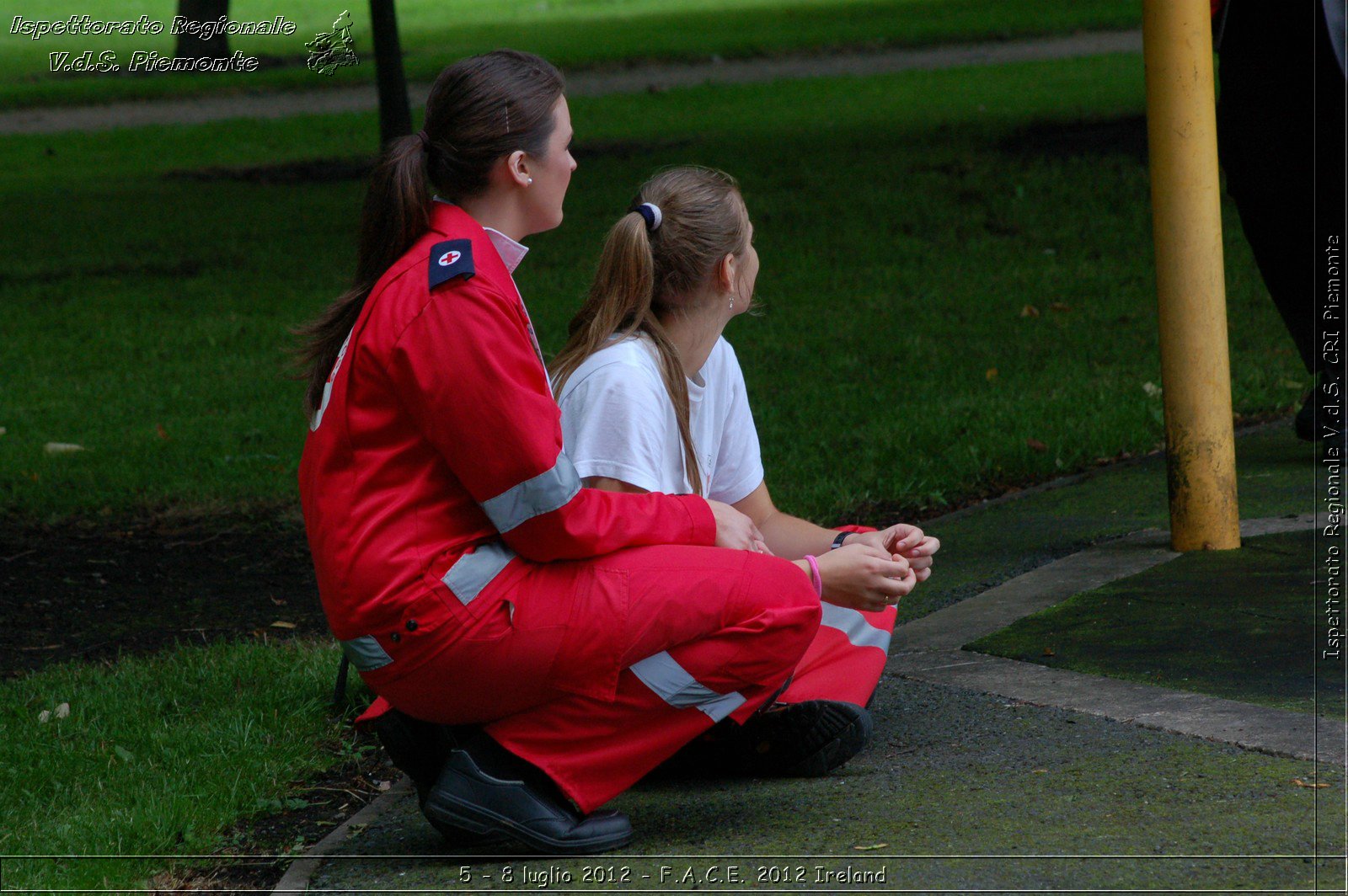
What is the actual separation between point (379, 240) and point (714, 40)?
22.8 meters

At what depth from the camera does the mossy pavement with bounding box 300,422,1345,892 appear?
7.77ft

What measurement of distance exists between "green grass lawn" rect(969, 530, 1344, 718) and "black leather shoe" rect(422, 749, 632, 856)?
49.9 inches

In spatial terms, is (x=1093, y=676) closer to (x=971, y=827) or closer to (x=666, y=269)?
(x=971, y=827)

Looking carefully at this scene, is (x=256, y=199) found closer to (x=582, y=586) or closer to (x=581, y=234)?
(x=581, y=234)

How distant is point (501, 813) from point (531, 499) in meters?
0.55

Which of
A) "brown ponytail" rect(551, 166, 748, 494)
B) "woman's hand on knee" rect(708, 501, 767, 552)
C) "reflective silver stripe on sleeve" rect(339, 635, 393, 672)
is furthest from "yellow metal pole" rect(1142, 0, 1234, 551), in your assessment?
"reflective silver stripe on sleeve" rect(339, 635, 393, 672)

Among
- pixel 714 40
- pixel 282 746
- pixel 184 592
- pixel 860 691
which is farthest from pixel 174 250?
pixel 714 40

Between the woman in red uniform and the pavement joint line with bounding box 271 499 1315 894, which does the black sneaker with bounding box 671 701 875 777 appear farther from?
the pavement joint line with bounding box 271 499 1315 894

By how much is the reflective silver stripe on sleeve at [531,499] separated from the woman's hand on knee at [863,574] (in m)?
0.57

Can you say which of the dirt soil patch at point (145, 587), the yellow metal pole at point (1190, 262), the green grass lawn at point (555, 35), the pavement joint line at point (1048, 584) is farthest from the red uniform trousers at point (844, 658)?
the green grass lawn at point (555, 35)

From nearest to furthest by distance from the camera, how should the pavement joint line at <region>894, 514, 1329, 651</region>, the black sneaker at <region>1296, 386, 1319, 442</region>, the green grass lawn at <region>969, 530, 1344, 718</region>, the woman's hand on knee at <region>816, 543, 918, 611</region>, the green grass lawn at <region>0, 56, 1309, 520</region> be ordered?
the woman's hand on knee at <region>816, 543, 918, 611</region> < the green grass lawn at <region>969, 530, 1344, 718</region> < the pavement joint line at <region>894, 514, 1329, 651</region> < the black sneaker at <region>1296, 386, 1319, 442</region> < the green grass lawn at <region>0, 56, 1309, 520</region>

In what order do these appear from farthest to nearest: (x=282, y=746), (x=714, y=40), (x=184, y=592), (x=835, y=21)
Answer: (x=835, y=21) → (x=714, y=40) → (x=184, y=592) → (x=282, y=746)

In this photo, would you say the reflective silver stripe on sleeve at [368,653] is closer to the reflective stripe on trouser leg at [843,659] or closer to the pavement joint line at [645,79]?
the reflective stripe on trouser leg at [843,659]

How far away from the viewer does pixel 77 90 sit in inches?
814
